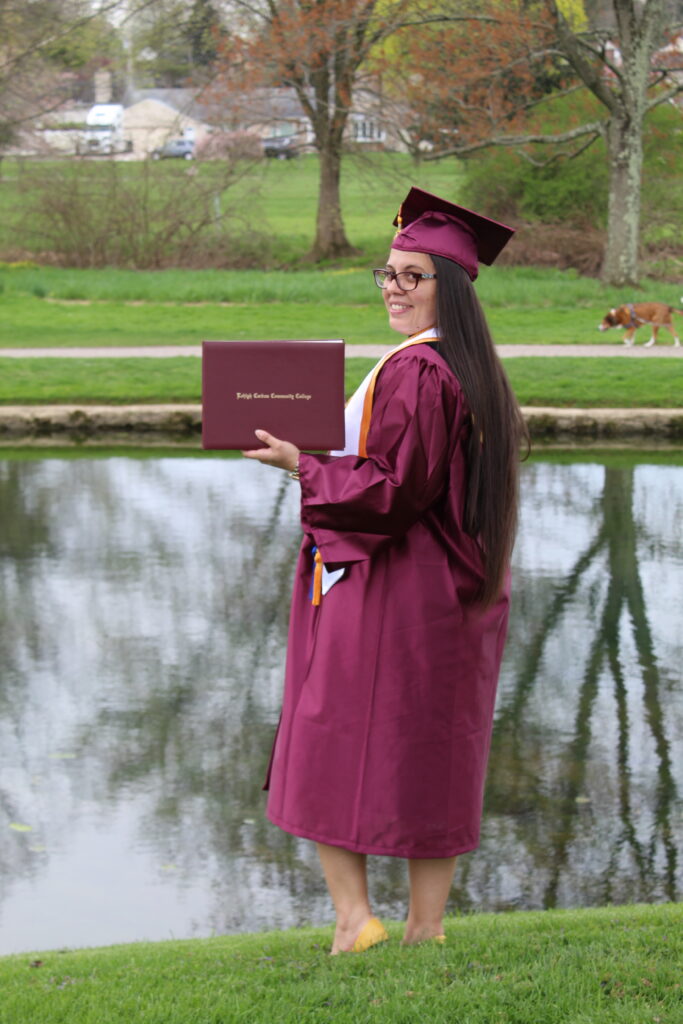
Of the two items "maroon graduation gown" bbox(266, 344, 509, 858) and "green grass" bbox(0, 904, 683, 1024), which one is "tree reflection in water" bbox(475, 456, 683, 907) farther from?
"maroon graduation gown" bbox(266, 344, 509, 858)

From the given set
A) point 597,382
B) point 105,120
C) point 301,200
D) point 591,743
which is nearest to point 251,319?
point 597,382

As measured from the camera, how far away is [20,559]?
28.7ft

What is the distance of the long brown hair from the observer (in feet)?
11.0

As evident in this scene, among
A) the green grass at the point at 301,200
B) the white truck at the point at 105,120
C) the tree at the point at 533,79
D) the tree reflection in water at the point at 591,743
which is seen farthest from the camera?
the white truck at the point at 105,120

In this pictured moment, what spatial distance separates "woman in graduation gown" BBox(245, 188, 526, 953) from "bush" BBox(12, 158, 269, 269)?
23959 mm

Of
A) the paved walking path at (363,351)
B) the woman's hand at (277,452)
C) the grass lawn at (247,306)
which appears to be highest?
the woman's hand at (277,452)

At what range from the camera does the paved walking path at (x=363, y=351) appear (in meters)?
15.9

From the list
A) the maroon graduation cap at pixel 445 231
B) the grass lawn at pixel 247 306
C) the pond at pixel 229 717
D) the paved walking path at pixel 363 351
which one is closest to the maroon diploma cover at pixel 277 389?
the maroon graduation cap at pixel 445 231

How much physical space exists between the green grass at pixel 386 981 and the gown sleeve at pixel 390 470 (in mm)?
979

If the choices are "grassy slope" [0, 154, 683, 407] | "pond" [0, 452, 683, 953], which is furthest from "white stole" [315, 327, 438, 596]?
"grassy slope" [0, 154, 683, 407]

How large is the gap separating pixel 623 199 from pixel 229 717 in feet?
56.9

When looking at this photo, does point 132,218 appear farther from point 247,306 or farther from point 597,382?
point 597,382

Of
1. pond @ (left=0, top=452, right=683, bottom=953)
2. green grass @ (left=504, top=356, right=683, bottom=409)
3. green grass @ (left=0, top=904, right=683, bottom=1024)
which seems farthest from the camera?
green grass @ (left=504, top=356, right=683, bottom=409)

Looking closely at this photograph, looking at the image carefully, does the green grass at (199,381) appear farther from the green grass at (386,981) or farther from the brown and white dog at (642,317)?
the green grass at (386,981)
